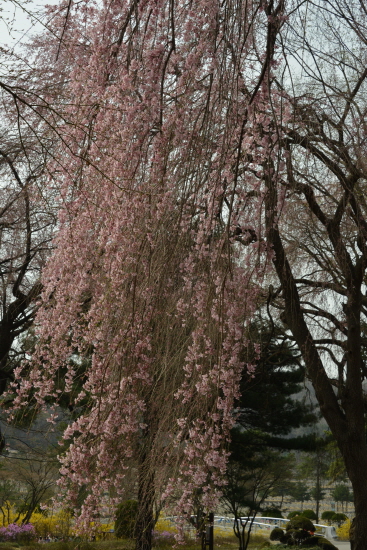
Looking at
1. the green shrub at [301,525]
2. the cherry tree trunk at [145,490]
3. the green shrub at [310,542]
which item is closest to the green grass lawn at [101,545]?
the green shrub at [301,525]

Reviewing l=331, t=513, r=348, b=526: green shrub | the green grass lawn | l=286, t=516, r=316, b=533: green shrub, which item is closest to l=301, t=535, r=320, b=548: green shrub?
l=286, t=516, r=316, b=533: green shrub

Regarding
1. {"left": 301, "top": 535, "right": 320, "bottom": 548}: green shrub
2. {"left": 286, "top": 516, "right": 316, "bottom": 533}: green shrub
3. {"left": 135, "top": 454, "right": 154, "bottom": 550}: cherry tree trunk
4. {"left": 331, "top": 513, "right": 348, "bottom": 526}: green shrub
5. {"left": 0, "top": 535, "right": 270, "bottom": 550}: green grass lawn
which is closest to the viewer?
{"left": 135, "top": 454, "right": 154, "bottom": 550}: cherry tree trunk

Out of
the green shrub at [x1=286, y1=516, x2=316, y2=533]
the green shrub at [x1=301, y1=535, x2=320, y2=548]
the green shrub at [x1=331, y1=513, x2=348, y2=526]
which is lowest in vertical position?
the green shrub at [x1=301, y1=535, x2=320, y2=548]

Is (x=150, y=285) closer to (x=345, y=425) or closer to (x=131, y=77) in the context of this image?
(x=131, y=77)

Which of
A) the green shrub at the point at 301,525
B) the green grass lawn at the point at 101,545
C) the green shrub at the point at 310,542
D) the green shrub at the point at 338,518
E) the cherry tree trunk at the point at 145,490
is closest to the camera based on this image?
the cherry tree trunk at the point at 145,490

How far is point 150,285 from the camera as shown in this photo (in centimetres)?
232

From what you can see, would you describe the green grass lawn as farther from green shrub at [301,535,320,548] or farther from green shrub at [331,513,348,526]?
green shrub at [331,513,348,526]

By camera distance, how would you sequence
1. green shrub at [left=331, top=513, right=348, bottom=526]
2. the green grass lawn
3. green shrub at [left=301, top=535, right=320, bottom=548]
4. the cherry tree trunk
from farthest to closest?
green shrub at [left=331, top=513, right=348, bottom=526] → green shrub at [left=301, top=535, right=320, bottom=548] → the green grass lawn → the cherry tree trunk

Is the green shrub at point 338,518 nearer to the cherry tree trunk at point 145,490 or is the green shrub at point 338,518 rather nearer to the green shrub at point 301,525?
the green shrub at point 301,525

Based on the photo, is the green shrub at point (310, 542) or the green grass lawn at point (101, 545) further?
the green shrub at point (310, 542)

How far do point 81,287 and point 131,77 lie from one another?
886 millimetres

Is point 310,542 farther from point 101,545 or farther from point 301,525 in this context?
point 101,545

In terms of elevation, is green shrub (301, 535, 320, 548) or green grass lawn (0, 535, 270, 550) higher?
green shrub (301, 535, 320, 548)

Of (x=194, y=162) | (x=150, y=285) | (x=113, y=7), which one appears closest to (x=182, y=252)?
(x=150, y=285)
